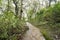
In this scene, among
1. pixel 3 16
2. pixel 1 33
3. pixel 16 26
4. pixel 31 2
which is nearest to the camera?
→ pixel 1 33

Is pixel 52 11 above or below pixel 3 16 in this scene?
below

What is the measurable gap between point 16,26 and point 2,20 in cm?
111

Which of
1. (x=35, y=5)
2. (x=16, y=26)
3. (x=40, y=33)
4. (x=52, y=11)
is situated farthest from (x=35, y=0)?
(x=16, y=26)

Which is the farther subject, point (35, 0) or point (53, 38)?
point (35, 0)

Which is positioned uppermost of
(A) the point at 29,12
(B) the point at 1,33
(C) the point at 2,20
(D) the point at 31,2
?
(C) the point at 2,20

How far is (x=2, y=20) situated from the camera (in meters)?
7.32

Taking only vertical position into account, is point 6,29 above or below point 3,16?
below

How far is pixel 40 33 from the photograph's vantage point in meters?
9.93

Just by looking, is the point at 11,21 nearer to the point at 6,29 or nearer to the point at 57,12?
the point at 6,29

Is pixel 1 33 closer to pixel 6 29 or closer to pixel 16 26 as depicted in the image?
pixel 6 29

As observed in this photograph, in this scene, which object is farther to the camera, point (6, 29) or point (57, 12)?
point (57, 12)

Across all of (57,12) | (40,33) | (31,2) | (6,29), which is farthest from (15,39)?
(31,2)

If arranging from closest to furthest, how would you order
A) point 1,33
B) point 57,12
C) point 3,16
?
point 1,33 → point 3,16 → point 57,12

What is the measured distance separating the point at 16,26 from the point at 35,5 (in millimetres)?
18754
